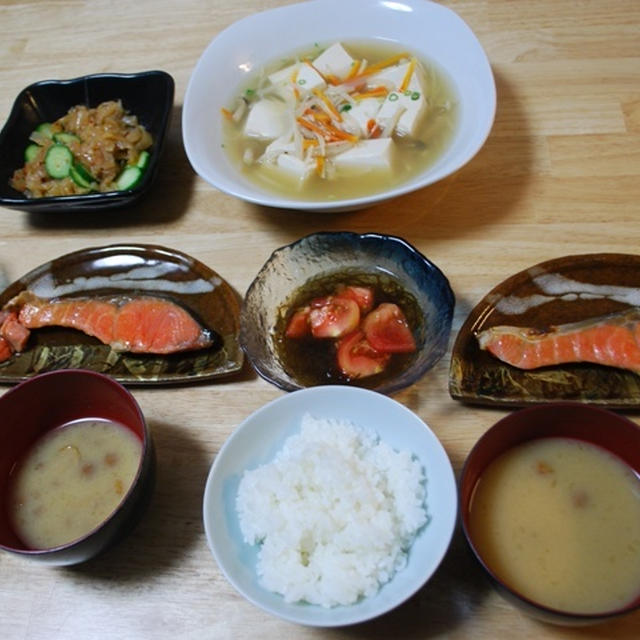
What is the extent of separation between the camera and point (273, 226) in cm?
216

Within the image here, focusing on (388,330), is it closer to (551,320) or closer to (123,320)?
(551,320)

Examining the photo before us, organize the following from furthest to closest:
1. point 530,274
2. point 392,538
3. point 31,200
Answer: point 31,200
point 530,274
point 392,538

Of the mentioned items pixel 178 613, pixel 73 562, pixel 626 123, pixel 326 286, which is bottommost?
pixel 178 613

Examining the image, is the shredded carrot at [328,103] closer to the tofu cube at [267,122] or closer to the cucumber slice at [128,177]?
the tofu cube at [267,122]

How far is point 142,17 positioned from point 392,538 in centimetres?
270

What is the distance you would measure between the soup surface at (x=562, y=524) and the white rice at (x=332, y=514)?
166 millimetres

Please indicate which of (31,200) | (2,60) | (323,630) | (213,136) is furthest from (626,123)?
(2,60)

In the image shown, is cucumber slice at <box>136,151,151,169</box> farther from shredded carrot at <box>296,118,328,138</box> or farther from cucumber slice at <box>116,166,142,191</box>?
shredded carrot at <box>296,118,328,138</box>

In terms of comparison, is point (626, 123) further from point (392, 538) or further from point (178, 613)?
point (178, 613)

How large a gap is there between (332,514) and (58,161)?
1.66 meters

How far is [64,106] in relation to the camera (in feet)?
8.34

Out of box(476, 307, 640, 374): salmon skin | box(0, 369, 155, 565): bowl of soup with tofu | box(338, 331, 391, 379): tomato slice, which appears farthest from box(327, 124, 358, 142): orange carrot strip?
box(0, 369, 155, 565): bowl of soup with tofu

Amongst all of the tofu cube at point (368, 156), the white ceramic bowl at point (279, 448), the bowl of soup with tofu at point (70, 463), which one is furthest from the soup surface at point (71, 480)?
the tofu cube at point (368, 156)

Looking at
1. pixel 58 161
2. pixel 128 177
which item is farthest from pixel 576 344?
pixel 58 161
